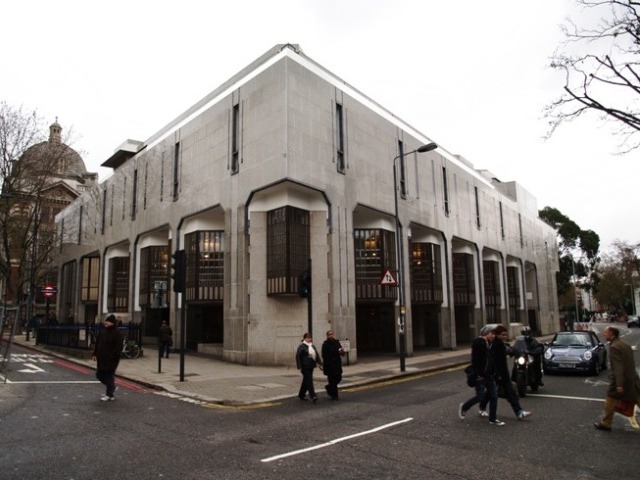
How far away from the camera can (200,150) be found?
23906mm

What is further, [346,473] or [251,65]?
[251,65]

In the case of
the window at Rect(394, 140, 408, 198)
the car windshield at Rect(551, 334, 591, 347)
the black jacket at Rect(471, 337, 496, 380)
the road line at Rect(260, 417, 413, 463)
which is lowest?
the road line at Rect(260, 417, 413, 463)

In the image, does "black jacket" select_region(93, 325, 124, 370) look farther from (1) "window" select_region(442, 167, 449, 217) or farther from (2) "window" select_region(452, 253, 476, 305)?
(2) "window" select_region(452, 253, 476, 305)

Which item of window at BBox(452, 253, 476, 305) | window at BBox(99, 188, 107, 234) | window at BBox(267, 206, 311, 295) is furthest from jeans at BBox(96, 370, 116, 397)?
window at BBox(99, 188, 107, 234)

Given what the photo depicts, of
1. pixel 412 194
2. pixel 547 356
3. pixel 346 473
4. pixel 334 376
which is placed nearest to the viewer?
pixel 346 473

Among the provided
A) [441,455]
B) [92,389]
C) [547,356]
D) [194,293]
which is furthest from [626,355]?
[194,293]

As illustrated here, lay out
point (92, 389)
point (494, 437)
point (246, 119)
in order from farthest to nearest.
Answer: point (246, 119) < point (92, 389) < point (494, 437)

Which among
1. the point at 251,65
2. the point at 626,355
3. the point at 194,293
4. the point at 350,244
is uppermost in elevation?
the point at 251,65

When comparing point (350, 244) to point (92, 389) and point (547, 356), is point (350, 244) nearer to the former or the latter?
point (547, 356)

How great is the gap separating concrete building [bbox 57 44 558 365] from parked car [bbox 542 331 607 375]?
807 cm

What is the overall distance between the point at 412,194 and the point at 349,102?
23.1ft

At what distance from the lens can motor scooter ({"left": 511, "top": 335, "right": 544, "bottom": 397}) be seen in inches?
429

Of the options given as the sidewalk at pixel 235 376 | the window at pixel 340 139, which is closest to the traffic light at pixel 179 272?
the sidewalk at pixel 235 376

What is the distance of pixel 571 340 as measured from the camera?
15992 millimetres
